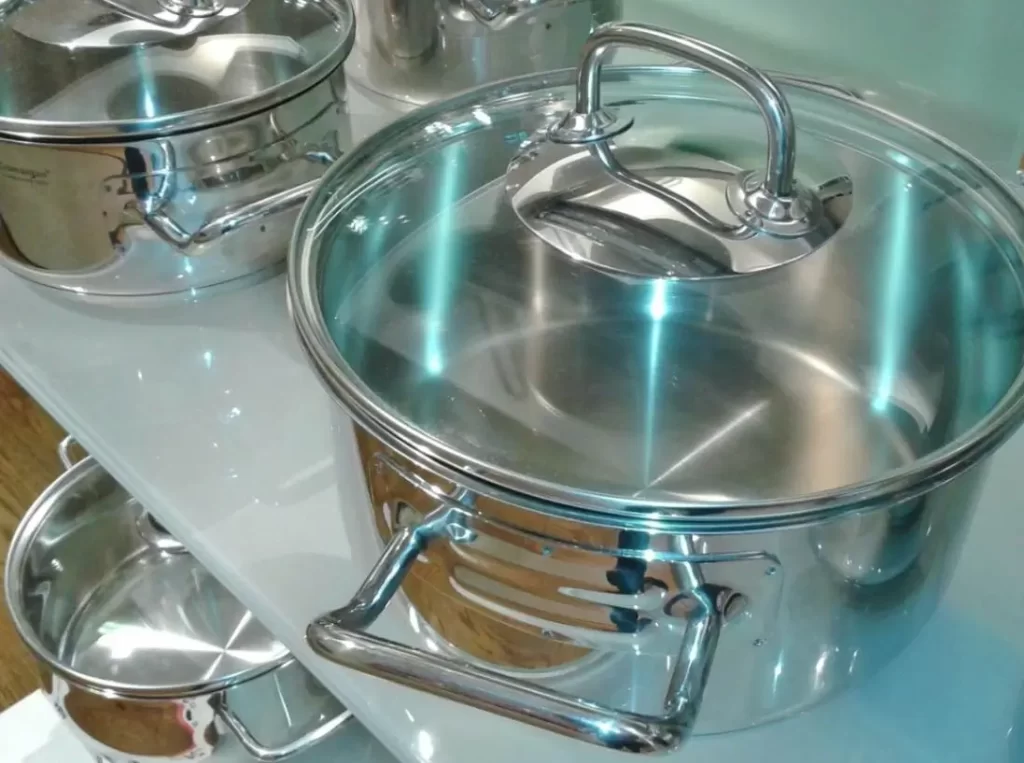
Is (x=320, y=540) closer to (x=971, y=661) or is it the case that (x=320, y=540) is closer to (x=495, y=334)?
(x=495, y=334)

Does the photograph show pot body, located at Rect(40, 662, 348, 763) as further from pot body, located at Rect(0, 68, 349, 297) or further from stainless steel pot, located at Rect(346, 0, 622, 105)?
stainless steel pot, located at Rect(346, 0, 622, 105)

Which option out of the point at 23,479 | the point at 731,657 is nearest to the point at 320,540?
the point at 731,657

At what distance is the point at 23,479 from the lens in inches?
52.2

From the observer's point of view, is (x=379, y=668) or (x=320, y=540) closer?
(x=379, y=668)

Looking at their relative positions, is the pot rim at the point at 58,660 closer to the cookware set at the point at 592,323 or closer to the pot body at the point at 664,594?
the cookware set at the point at 592,323

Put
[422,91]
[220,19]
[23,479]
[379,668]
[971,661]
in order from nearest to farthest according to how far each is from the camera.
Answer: [379,668], [971,661], [220,19], [422,91], [23,479]

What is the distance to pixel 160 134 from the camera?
589 mm

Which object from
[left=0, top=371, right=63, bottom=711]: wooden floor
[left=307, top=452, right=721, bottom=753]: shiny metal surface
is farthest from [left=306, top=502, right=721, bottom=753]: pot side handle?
[left=0, top=371, right=63, bottom=711]: wooden floor

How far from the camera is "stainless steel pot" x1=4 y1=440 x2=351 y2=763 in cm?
73

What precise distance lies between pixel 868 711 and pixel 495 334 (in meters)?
0.24

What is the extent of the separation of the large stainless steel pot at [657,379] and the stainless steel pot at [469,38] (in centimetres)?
20

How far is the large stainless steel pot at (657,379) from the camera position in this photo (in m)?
0.37

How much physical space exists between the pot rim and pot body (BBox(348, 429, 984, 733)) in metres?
0.31

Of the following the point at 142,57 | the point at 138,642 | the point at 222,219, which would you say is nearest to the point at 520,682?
the point at 222,219
